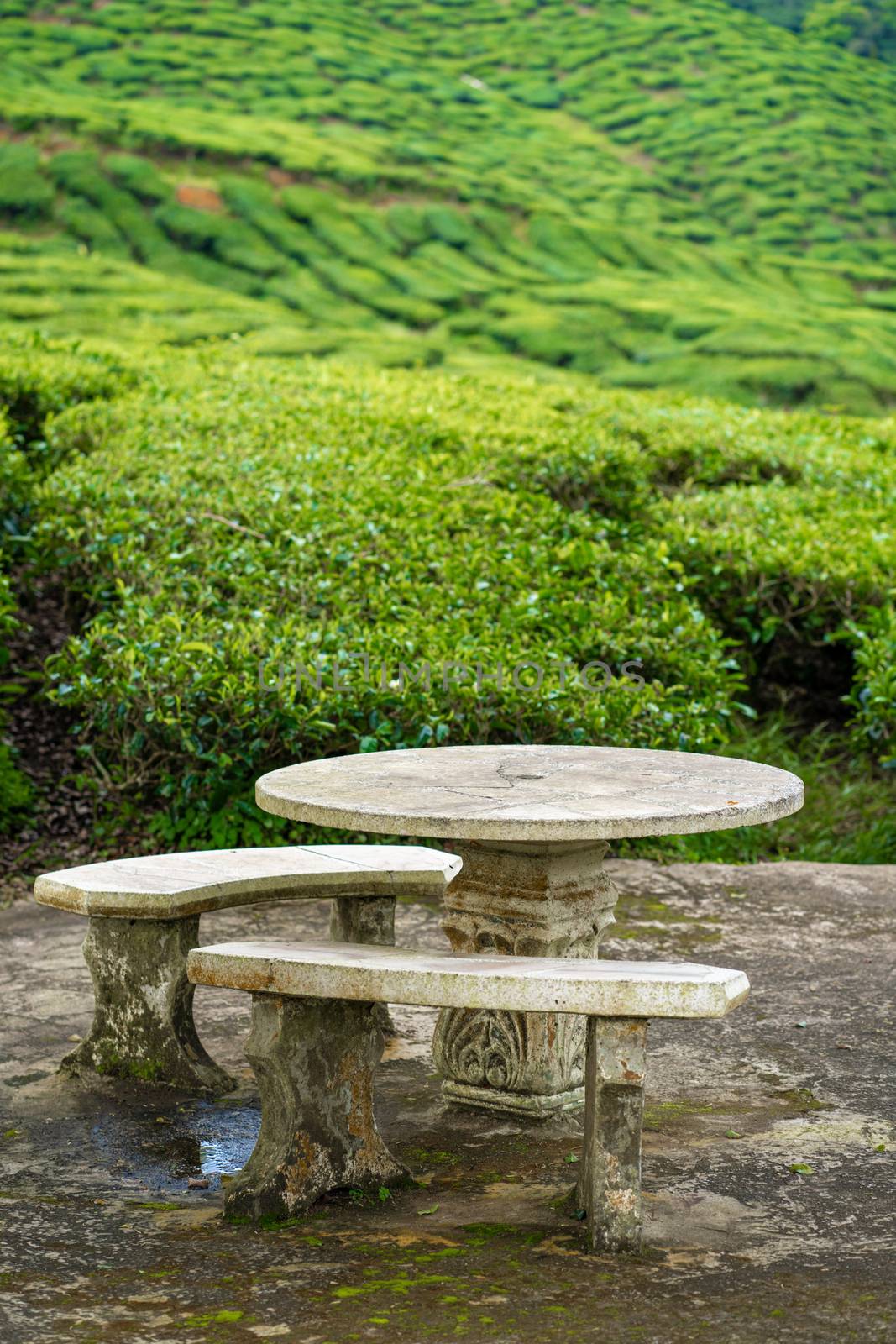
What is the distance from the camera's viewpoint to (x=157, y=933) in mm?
4395

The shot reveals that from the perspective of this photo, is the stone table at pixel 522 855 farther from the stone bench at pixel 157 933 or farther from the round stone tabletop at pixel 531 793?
the stone bench at pixel 157 933

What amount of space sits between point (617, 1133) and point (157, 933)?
5.23 ft

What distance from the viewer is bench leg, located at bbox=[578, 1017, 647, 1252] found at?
10.8 ft

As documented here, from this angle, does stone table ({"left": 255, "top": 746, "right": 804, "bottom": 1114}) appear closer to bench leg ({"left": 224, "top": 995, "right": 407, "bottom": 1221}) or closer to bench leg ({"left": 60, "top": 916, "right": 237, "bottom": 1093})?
bench leg ({"left": 224, "top": 995, "right": 407, "bottom": 1221})

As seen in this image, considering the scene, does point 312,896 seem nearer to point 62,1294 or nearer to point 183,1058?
point 183,1058

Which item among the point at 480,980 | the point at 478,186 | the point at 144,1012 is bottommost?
the point at 144,1012

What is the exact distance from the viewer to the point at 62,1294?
3.11 m

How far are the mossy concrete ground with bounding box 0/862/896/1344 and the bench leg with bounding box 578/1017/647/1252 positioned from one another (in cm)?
6

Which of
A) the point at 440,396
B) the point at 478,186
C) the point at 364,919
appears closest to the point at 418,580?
the point at 364,919

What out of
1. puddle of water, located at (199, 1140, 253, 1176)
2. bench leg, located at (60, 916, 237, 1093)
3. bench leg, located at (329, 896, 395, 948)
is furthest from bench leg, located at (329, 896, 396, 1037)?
puddle of water, located at (199, 1140, 253, 1176)

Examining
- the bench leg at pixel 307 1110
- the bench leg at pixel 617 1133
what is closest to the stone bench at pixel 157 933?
the bench leg at pixel 307 1110

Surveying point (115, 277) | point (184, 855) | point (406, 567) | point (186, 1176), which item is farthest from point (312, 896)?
point (115, 277)

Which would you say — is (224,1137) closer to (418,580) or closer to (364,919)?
(364,919)

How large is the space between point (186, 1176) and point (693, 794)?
152 centimetres
